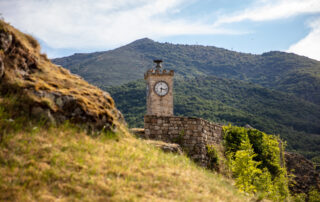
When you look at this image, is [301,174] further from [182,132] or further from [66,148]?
[66,148]

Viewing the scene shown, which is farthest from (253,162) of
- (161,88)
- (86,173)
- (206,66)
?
(206,66)

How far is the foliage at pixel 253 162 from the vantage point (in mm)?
12234

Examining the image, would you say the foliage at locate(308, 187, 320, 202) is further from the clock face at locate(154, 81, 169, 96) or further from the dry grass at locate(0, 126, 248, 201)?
the dry grass at locate(0, 126, 248, 201)

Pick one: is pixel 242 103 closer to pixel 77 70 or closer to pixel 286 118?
pixel 286 118

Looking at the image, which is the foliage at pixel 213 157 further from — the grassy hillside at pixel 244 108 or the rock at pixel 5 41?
the grassy hillside at pixel 244 108

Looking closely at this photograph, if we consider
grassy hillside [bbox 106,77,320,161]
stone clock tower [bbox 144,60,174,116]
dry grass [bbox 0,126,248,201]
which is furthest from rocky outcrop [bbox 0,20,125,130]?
grassy hillside [bbox 106,77,320,161]

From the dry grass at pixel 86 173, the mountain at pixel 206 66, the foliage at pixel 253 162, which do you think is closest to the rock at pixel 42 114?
the dry grass at pixel 86 173

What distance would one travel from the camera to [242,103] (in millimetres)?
90938

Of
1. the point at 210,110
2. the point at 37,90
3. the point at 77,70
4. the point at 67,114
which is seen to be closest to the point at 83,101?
the point at 67,114

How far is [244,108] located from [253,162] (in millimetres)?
75486

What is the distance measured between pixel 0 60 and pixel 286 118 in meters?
76.1

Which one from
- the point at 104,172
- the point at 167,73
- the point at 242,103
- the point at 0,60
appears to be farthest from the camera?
the point at 242,103

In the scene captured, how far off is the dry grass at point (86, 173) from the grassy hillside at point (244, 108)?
146ft

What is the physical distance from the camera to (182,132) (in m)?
13.6
